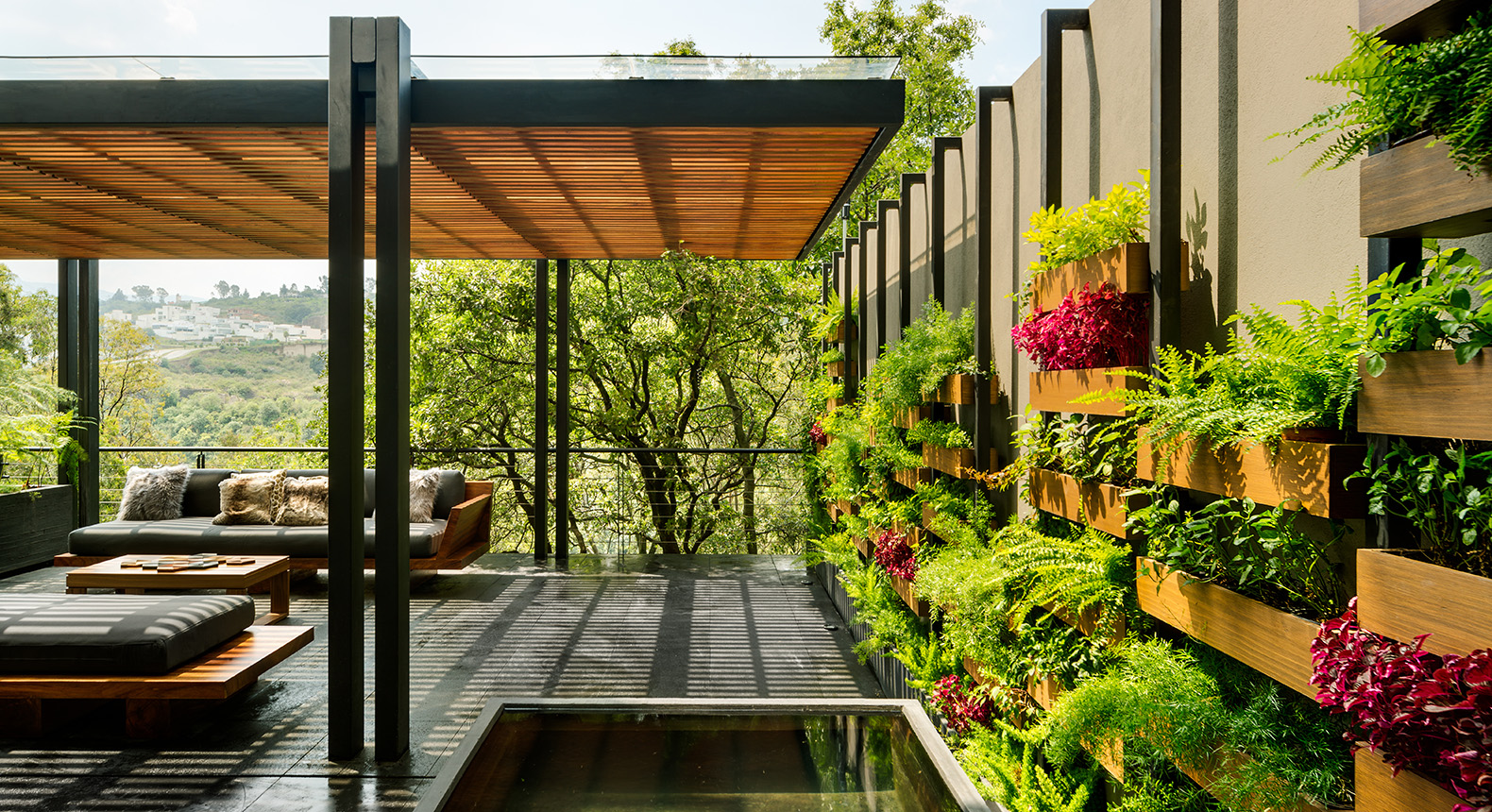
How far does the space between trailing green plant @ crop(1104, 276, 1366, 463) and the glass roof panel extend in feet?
7.40

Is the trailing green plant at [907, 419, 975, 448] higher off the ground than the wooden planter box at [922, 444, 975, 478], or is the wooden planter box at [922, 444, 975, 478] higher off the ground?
the trailing green plant at [907, 419, 975, 448]

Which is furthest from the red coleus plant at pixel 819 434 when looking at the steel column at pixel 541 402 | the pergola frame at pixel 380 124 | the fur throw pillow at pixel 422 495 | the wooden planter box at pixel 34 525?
the wooden planter box at pixel 34 525

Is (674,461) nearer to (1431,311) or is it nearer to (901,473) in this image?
(901,473)

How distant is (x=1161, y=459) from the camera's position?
154 centimetres

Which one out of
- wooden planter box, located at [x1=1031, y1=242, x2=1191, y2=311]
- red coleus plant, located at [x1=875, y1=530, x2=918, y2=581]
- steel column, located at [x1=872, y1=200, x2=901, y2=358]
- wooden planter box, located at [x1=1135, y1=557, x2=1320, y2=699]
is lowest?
red coleus plant, located at [x1=875, y1=530, x2=918, y2=581]

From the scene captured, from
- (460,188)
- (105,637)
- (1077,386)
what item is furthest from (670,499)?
(1077,386)

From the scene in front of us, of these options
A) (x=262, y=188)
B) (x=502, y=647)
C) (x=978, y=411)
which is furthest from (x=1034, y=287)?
(x=262, y=188)

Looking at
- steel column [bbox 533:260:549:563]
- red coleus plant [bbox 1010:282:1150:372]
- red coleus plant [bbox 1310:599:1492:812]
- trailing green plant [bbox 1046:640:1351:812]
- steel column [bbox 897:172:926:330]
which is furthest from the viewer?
steel column [bbox 533:260:549:563]

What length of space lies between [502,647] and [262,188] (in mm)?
2796

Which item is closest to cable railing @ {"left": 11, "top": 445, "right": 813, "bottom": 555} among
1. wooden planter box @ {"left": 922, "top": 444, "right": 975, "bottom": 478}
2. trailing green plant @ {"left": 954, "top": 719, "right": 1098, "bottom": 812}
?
wooden planter box @ {"left": 922, "top": 444, "right": 975, "bottom": 478}

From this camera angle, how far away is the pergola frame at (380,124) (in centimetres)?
321

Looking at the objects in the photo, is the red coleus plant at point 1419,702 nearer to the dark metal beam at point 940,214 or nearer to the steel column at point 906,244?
the dark metal beam at point 940,214

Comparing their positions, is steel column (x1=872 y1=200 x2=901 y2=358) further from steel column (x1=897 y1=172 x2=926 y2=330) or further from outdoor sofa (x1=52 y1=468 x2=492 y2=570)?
outdoor sofa (x1=52 y1=468 x2=492 y2=570)

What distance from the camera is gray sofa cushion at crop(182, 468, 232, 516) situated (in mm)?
6844
